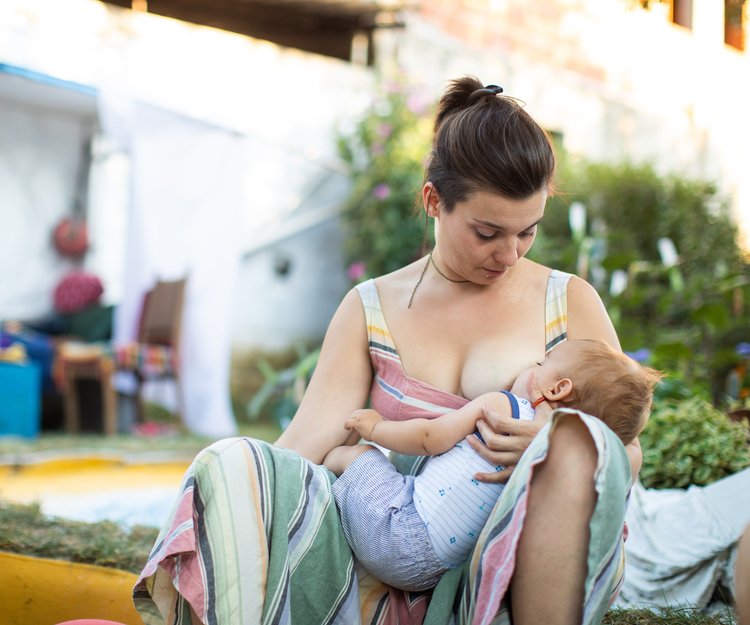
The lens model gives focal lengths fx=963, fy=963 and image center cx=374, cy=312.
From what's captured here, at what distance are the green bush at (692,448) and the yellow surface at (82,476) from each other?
2767 millimetres

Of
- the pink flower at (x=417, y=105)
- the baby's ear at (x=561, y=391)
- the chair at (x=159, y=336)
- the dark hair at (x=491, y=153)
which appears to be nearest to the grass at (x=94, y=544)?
the baby's ear at (x=561, y=391)

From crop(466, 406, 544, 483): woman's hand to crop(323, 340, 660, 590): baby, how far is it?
0.02 meters

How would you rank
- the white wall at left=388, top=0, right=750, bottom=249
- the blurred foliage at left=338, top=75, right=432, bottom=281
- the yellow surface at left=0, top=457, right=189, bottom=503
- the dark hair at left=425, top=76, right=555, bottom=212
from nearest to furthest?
the dark hair at left=425, top=76, right=555, bottom=212, the yellow surface at left=0, top=457, right=189, bottom=503, the blurred foliage at left=338, top=75, right=432, bottom=281, the white wall at left=388, top=0, right=750, bottom=249

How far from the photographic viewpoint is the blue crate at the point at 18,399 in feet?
22.6

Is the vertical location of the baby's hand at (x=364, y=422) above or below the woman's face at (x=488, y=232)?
below

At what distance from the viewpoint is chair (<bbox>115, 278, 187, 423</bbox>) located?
719 centimetres

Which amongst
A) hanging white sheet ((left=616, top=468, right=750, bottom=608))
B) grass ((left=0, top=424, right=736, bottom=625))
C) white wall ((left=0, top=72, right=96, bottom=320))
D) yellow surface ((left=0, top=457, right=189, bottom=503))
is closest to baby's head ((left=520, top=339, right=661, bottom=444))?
grass ((left=0, top=424, right=736, bottom=625))

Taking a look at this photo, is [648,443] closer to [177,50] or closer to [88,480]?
[88,480]

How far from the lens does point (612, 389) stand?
1.97m

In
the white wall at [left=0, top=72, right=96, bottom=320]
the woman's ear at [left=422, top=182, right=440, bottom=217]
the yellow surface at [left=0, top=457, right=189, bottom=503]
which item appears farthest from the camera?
the white wall at [left=0, top=72, right=96, bottom=320]

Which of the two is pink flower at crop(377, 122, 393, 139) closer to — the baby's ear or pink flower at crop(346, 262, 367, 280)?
pink flower at crop(346, 262, 367, 280)

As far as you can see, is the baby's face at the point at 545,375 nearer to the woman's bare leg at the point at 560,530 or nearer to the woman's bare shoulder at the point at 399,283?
the woman's bare leg at the point at 560,530

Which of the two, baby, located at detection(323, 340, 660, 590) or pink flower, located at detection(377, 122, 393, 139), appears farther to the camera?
pink flower, located at detection(377, 122, 393, 139)

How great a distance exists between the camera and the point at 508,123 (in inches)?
88.6
